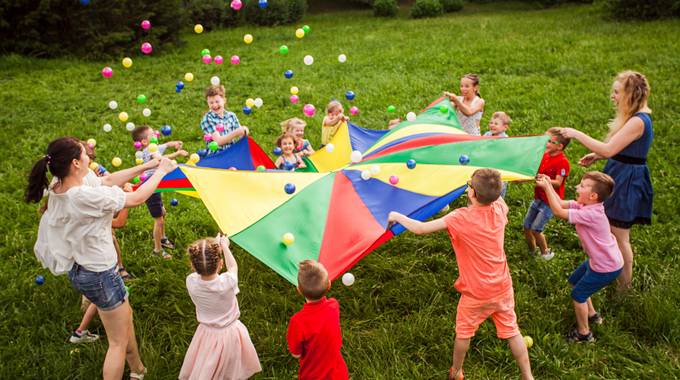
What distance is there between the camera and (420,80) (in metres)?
10.0

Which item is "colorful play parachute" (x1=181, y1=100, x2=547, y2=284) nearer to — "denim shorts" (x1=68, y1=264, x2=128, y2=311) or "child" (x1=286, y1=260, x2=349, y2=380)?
"child" (x1=286, y1=260, x2=349, y2=380)

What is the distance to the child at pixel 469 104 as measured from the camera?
5559 mm

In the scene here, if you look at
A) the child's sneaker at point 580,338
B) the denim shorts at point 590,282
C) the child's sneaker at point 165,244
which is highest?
the denim shorts at point 590,282

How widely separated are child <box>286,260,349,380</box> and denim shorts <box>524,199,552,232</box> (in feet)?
8.08

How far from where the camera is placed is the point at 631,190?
4090mm

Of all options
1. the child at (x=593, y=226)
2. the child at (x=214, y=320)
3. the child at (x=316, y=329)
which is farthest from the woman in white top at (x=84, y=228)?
the child at (x=593, y=226)

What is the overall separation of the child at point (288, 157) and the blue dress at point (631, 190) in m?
2.82

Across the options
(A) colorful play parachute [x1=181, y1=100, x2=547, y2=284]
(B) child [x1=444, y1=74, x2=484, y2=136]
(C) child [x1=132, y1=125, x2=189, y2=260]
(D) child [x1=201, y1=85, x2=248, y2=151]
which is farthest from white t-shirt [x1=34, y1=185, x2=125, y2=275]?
(B) child [x1=444, y1=74, x2=484, y2=136]

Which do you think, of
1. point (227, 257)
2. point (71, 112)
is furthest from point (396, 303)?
point (71, 112)

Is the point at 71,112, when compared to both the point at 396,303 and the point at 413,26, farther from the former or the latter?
the point at 413,26

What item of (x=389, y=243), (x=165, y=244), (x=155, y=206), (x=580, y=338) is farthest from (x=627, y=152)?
(x=165, y=244)

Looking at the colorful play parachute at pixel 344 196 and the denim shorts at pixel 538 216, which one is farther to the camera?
the denim shorts at pixel 538 216

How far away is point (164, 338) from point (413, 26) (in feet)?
47.2

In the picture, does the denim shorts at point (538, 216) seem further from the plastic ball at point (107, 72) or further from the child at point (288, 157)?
the plastic ball at point (107, 72)
